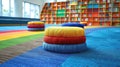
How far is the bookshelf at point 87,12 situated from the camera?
44.4 feet

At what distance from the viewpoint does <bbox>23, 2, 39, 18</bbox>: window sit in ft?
46.2

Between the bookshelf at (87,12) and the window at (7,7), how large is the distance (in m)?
4.22

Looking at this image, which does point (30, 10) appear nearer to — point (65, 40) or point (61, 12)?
point (61, 12)

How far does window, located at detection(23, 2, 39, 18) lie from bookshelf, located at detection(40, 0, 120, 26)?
1200mm

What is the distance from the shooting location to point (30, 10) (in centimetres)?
1495

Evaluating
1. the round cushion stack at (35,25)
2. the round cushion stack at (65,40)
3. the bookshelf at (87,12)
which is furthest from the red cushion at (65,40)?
the bookshelf at (87,12)

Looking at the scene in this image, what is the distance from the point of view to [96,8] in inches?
544

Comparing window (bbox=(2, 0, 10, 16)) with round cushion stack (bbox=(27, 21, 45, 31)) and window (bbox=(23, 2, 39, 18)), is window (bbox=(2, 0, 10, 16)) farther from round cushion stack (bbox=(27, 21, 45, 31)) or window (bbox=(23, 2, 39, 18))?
round cushion stack (bbox=(27, 21, 45, 31))

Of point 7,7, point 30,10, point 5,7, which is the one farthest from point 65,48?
point 30,10

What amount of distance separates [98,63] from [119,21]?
12.6m

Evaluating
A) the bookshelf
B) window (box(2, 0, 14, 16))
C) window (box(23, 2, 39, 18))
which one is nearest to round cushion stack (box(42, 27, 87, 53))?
window (box(2, 0, 14, 16))

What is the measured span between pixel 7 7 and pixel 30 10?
3041 mm

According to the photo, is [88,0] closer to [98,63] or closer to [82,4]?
[82,4]

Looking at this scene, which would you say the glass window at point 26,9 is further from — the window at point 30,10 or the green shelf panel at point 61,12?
the green shelf panel at point 61,12
